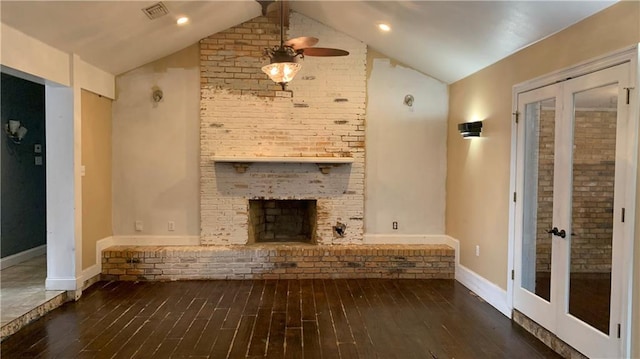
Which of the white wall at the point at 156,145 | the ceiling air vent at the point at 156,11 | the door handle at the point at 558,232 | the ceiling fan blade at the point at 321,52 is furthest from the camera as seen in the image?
the white wall at the point at 156,145

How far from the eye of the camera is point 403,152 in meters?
5.61

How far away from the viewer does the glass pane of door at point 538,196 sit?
3.39 meters

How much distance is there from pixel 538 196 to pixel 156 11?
4.07m

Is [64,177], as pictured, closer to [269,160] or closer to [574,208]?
[269,160]

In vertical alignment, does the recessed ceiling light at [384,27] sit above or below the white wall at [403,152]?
above

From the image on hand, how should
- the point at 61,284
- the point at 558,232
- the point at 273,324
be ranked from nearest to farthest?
the point at 558,232 → the point at 273,324 → the point at 61,284

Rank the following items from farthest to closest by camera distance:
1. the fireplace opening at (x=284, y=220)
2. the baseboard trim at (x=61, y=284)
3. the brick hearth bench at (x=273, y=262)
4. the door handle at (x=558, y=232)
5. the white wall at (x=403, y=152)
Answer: the fireplace opening at (x=284, y=220) → the white wall at (x=403, y=152) → the brick hearth bench at (x=273, y=262) → the baseboard trim at (x=61, y=284) → the door handle at (x=558, y=232)

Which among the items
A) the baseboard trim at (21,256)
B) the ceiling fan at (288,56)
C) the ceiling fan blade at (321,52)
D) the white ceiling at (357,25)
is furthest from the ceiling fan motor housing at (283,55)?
the baseboard trim at (21,256)

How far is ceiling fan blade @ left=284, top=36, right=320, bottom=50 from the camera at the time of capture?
324 cm

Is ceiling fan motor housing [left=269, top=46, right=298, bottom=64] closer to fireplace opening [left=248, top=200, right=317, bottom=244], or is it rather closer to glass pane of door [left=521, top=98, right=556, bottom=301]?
glass pane of door [left=521, top=98, right=556, bottom=301]

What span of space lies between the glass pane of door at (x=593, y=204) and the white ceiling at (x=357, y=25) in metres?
0.69

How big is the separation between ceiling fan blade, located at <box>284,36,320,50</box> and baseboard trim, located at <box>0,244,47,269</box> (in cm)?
472

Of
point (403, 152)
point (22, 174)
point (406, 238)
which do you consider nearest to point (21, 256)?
point (22, 174)

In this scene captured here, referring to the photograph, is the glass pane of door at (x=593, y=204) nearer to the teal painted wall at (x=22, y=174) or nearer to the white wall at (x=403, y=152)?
the white wall at (x=403, y=152)
